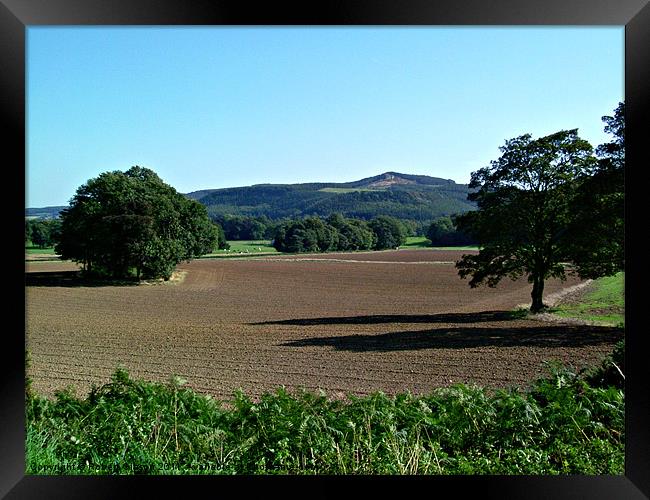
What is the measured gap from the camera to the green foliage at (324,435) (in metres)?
2.44

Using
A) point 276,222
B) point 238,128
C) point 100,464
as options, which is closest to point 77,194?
point 276,222

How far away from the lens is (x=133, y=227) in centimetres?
799

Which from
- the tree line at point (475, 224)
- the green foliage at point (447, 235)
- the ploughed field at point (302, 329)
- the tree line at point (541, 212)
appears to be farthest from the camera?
the green foliage at point (447, 235)

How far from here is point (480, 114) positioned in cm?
630

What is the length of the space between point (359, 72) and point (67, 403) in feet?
14.5

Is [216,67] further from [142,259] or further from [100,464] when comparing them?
[100,464]

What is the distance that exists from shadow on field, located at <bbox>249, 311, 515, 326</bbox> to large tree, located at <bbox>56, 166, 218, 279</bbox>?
5.65ft

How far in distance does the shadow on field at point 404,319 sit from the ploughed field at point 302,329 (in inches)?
1.2

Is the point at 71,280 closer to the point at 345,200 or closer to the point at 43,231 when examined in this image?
the point at 43,231

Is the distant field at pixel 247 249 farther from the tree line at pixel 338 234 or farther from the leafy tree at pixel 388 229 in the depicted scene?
the leafy tree at pixel 388 229

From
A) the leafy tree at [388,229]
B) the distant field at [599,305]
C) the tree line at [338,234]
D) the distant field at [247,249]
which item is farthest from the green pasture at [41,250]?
the distant field at [599,305]

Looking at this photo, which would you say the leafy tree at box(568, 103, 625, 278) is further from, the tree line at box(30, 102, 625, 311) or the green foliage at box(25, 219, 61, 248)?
the green foliage at box(25, 219, 61, 248)

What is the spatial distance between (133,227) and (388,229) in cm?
349

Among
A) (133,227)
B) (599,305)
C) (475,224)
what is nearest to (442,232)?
(475,224)
